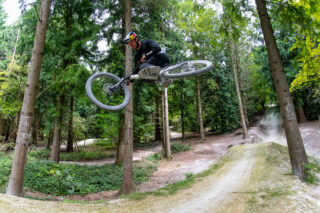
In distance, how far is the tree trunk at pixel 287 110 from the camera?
673cm

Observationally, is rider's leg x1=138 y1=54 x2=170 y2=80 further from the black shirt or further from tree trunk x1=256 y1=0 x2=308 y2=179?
tree trunk x1=256 y1=0 x2=308 y2=179

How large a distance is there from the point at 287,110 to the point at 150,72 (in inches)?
219

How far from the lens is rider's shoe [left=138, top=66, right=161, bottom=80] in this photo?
196 inches

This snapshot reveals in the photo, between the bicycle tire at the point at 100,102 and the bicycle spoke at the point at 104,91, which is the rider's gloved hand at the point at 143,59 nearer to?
the bicycle tire at the point at 100,102

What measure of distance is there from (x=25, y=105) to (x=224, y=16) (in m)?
9.27

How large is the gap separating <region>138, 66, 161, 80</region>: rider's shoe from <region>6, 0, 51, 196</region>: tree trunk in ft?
12.7

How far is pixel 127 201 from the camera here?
559 centimetres

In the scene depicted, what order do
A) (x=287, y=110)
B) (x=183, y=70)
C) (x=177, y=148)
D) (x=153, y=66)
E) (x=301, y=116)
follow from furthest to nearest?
(x=301, y=116), (x=177, y=148), (x=287, y=110), (x=183, y=70), (x=153, y=66)

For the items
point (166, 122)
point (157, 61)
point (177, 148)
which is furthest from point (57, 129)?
point (177, 148)

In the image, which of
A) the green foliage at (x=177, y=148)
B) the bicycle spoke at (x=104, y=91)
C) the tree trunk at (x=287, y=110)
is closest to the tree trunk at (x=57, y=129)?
the bicycle spoke at (x=104, y=91)

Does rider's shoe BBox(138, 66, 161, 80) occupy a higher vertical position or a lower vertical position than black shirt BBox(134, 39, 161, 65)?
lower

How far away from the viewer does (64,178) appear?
8727mm

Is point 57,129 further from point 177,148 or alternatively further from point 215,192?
point 177,148

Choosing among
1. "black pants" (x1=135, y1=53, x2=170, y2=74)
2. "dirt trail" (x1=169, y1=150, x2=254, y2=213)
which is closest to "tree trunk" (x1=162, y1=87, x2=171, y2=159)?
"dirt trail" (x1=169, y1=150, x2=254, y2=213)
